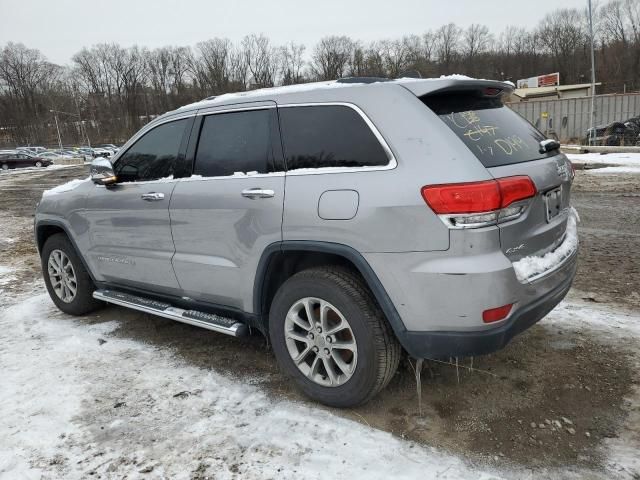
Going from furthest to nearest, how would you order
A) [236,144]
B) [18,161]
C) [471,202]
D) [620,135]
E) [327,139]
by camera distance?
[18,161] → [620,135] → [236,144] → [327,139] → [471,202]

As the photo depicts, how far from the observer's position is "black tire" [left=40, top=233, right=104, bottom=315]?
189 inches

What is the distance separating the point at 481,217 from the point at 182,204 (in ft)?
6.94

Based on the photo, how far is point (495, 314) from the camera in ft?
8.20

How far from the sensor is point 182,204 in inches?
142

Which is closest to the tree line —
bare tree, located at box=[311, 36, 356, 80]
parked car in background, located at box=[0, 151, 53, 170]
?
bare tree, located at box=[311, 36, 356, 80]

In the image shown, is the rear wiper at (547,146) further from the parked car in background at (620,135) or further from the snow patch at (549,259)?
the parked car in background at (620,135)

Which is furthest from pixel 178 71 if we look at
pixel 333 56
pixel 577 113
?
pixel 577 113

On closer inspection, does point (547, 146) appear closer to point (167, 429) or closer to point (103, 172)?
point (167, 429)

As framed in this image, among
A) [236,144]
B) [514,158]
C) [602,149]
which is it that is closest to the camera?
[514,158]

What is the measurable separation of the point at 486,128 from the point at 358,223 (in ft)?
3.04

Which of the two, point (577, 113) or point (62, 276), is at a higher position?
point (577, 113)

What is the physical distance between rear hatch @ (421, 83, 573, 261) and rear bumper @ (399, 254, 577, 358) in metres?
→ 0.30

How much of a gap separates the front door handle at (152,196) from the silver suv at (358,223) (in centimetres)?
1

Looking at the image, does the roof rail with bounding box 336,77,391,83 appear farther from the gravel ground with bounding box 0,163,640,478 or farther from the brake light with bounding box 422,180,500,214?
the gravel ground with bounding box 0,163,640,478
